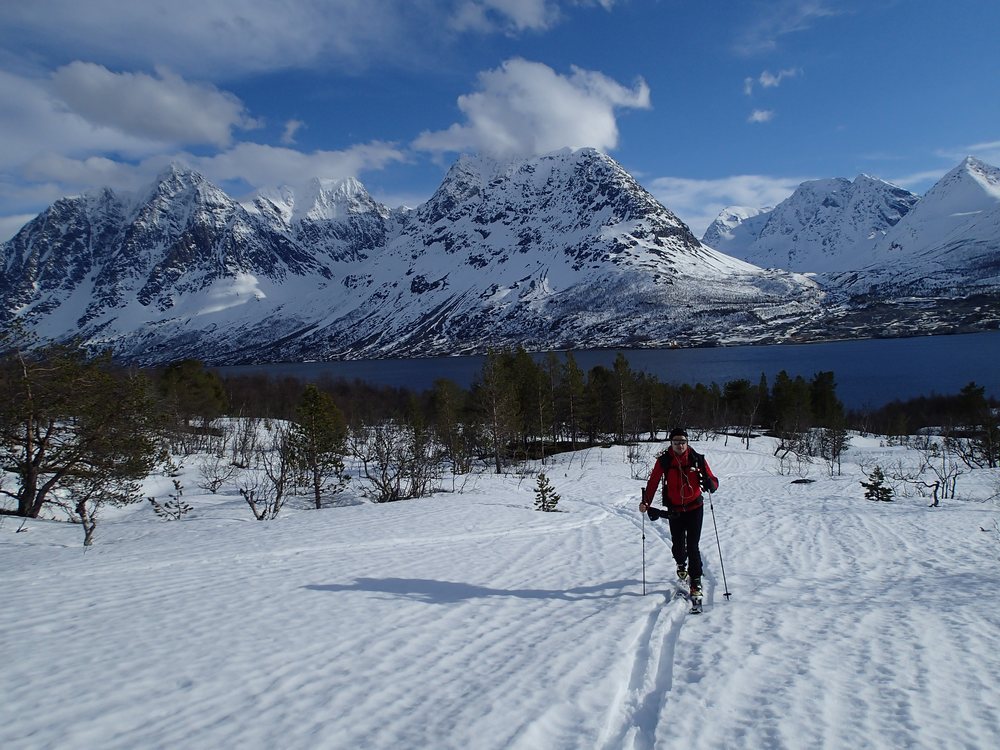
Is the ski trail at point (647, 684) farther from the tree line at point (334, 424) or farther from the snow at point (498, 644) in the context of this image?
the tree line at point (334, 424)

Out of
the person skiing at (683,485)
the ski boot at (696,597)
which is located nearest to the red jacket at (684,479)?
the person skiing at (683,485)

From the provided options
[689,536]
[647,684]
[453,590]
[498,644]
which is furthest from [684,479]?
[453,590]

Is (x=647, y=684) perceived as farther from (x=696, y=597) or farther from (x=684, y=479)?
(x=684, y=479)

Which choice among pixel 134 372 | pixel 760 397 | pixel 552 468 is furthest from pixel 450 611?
pixel 760 397

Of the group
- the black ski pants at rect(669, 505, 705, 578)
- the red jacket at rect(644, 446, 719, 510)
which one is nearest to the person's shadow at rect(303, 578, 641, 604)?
the black ski pants at rect(669, 505, 705, 578)

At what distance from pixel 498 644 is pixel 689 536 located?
10.3ft

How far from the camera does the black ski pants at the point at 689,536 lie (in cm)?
711

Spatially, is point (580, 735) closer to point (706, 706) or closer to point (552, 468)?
point (706, 706)

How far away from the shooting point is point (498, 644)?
5820 mm

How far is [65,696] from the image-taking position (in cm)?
463

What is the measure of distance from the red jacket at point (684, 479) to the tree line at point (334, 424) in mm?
12884

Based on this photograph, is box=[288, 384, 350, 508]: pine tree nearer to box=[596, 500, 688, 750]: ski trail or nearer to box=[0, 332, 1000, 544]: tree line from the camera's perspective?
box=[0, 332, 1000, 544]: tree line

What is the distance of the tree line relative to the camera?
647 inches

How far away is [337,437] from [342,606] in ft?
54.0
